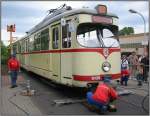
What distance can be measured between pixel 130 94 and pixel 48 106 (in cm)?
378

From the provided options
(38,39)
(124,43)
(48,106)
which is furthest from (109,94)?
(124,43)

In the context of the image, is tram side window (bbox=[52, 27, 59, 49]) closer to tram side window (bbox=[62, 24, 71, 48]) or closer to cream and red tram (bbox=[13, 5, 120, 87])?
cream and red tram (bbox=[13, 5, 120, 87])

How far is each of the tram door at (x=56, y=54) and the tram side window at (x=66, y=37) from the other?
0.49 m

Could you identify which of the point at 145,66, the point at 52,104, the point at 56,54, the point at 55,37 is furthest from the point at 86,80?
the point at 145,66

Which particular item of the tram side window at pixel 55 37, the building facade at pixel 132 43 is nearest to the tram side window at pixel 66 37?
the tram side window at pixel 55 37

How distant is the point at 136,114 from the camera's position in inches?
387

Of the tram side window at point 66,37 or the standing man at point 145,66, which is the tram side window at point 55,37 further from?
the standing man at point 145,66

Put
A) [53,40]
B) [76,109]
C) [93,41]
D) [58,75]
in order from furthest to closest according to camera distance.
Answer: [53,40] < [58,75] < [93,41] < [76,109]

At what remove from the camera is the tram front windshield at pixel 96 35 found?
39.4 ft

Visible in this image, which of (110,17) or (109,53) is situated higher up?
(110,17)

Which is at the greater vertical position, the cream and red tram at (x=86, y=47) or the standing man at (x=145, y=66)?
the cream and red tram at (x=86, y=47)

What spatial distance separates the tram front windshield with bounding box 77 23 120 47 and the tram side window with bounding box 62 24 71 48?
1.63ft

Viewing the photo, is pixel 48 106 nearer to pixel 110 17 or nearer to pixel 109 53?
pixel 109 53

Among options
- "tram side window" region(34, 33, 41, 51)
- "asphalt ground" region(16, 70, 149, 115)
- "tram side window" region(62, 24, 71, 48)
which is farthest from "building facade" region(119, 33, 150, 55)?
"tram side window" region(62, 24, 71, 48)
